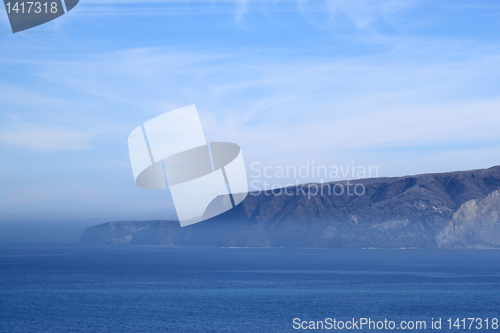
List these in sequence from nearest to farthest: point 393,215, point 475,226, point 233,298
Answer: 1. point 233,298
2. point 475,226
3. point 393,215

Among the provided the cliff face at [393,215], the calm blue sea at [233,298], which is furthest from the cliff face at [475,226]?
the calm blue sea at [233,298]

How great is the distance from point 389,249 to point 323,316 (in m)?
126

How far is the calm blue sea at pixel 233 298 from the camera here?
47.9 meters

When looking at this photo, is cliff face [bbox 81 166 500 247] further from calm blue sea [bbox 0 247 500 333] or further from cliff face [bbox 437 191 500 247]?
calm blue sea [bbox 0 247 500 333]

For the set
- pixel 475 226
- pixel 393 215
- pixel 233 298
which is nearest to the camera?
pixel 233 298

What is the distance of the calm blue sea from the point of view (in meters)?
47.9

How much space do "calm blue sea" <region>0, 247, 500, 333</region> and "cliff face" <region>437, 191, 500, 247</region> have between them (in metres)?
74.2

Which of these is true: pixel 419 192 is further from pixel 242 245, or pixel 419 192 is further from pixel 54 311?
pixel 54 311

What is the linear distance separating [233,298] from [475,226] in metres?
130

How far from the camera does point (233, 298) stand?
198 feet

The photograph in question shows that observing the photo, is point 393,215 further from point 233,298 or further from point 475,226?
point 233,298

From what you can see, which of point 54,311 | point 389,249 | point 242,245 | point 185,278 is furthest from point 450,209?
point 54,311

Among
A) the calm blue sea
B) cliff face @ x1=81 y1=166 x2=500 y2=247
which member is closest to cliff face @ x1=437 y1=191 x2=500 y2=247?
cliff face @ x1=81 y1=166 x2=500 y2=247

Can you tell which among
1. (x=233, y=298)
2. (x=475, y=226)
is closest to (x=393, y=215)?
(x=475, y=226)
